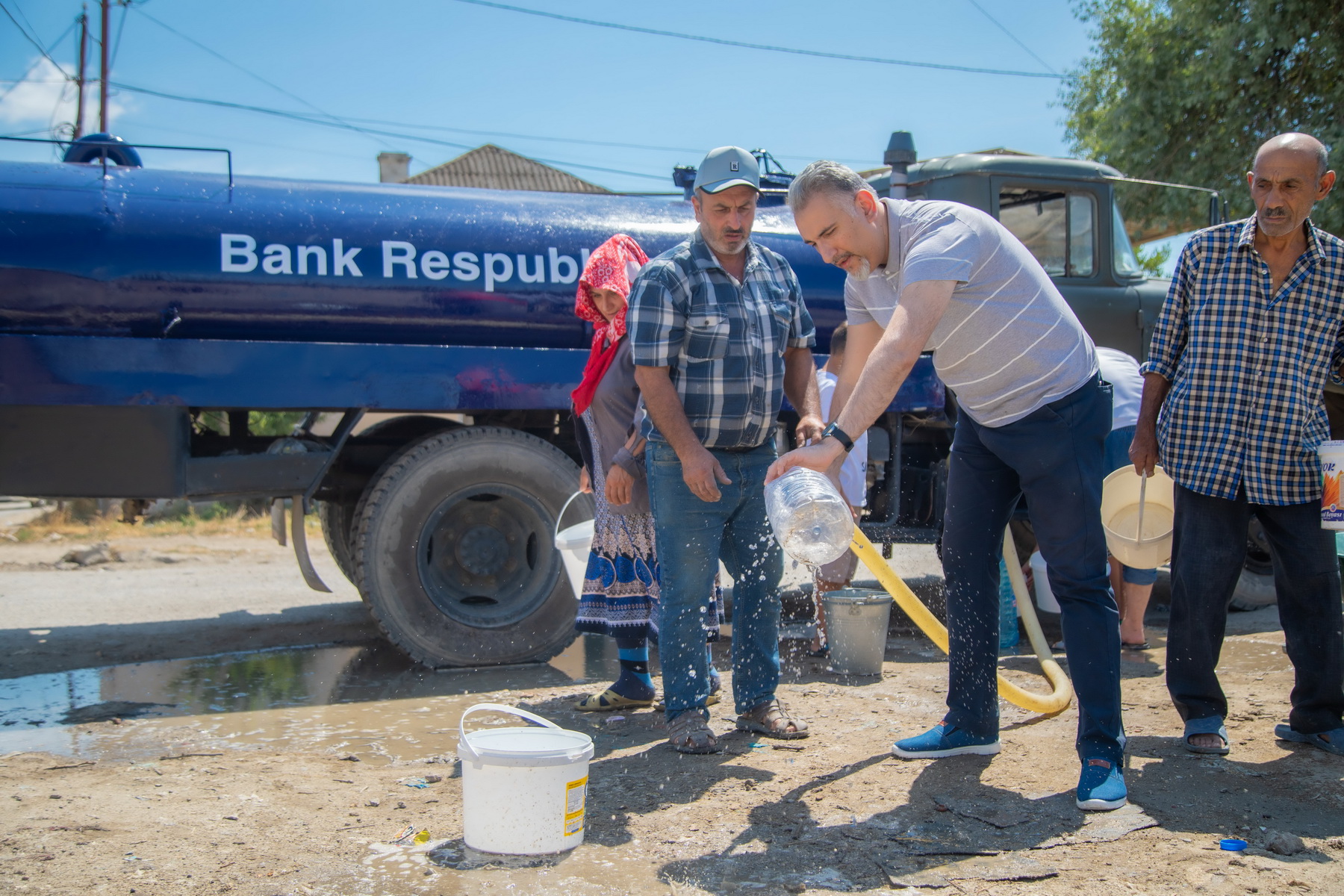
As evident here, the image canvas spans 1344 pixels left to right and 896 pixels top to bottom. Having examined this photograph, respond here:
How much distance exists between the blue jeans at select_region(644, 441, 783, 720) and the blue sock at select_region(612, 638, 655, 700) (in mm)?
542

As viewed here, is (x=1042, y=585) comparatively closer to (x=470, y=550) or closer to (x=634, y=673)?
(x=634, y=673)

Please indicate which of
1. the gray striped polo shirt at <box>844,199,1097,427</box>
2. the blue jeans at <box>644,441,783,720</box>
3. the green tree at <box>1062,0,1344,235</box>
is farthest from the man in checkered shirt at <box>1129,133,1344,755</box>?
the green tree at <box>1062,0,1344,235</box>

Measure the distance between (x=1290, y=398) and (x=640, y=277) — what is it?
208 cm

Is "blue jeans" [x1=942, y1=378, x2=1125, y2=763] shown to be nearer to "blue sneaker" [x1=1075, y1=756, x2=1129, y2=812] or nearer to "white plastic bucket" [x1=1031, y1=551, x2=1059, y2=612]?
"blue sneaker" [x1=1075, y1=756, x2=1129, y2=812]

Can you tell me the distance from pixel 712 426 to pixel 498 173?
24.8m

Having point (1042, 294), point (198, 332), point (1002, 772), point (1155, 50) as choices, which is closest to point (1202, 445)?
point (1042, 294)

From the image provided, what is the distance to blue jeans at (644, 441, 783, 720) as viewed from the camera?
3.46m

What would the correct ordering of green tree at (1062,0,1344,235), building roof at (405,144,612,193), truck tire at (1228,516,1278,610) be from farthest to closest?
building roof at (405,144,612,193), green tree at (1062,0,1344,235), truck tire at (1228,516,1278,610)

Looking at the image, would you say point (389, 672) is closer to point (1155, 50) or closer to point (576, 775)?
point (576, 775)

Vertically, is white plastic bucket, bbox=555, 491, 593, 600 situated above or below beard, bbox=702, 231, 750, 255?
below

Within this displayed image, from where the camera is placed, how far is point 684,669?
3.50 meters

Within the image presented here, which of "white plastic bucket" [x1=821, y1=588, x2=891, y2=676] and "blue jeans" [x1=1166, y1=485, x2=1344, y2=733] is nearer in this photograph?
"blue jeans" [x1=1166, y1=485, x2=1344, y2=733]

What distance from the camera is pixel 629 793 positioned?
121 inches

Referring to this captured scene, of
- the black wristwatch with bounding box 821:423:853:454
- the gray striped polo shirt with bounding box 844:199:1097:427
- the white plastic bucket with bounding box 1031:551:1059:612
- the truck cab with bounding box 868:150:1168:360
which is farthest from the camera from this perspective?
the truck cab with bounding box 868:150:1168:360
